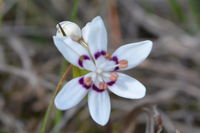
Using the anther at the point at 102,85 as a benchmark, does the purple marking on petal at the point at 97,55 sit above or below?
above

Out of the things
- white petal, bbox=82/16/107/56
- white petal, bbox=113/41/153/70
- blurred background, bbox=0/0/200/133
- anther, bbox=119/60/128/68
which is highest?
white petal, bbox=82/16/107/56

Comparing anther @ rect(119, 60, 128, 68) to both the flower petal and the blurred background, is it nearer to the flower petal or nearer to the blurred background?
the flower petal

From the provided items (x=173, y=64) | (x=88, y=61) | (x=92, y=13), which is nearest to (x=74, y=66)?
(x=88, y=61)

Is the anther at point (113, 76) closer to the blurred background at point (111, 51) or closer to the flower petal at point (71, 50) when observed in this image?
the flower petal at point (71, 50)

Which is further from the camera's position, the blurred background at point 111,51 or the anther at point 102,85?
the blurred background at point 111,51

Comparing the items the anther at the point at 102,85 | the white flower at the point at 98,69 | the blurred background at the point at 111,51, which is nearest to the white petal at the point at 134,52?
the white flower at the point at 98,69

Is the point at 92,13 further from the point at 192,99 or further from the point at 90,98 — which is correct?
the point at 90,98

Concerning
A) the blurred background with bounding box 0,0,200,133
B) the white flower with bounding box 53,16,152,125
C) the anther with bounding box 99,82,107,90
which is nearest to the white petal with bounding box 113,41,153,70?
the white flower with bounding box 53,16,152,125
